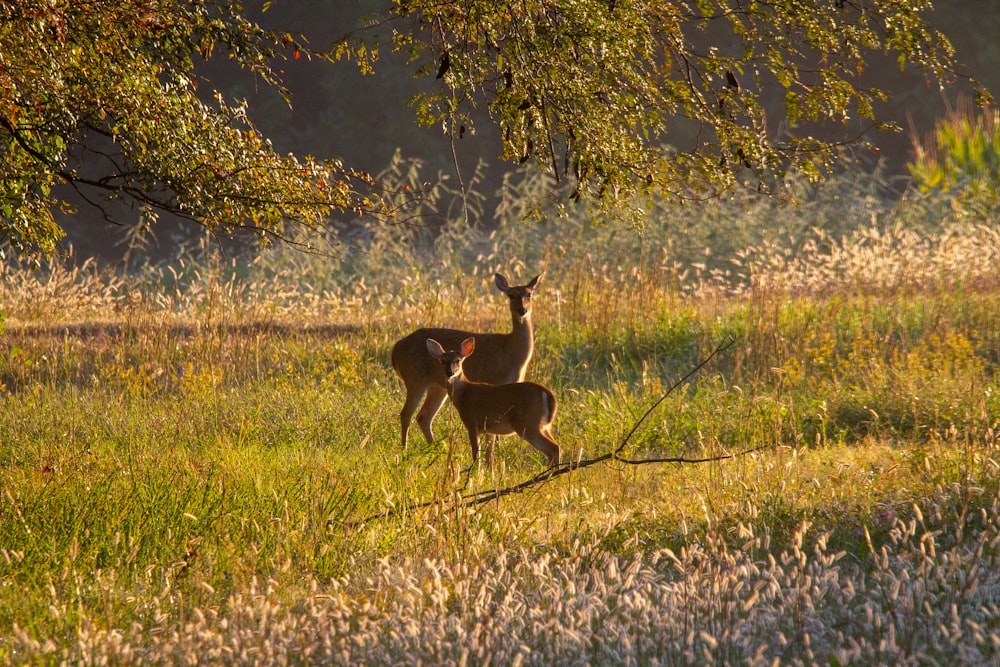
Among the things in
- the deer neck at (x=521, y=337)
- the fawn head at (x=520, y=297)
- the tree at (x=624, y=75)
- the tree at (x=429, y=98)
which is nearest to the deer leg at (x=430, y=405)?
the deer neck at (x=521, y=337)

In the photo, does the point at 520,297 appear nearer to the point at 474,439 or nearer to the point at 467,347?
the point at 467,347

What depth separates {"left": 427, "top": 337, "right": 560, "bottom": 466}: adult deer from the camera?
7.33m

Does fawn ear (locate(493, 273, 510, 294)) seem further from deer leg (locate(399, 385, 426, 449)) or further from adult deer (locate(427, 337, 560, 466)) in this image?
adult deer (locate(427, 337, 560, 466))

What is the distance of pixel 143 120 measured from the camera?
613cm

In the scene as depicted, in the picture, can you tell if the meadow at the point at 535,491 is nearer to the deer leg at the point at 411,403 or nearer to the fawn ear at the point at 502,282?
the deer leg at the point at 411,403

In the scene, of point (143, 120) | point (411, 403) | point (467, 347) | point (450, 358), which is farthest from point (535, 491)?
point (143, 120)

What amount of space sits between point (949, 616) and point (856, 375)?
6.06 meters

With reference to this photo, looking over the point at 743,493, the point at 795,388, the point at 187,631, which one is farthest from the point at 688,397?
the point at 187,631

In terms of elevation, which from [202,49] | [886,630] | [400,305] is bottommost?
[400,305]

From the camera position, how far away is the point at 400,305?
1477 cm

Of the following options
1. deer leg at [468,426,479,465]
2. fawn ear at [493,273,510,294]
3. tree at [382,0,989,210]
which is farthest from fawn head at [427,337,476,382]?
tree at [382,0,989,210]

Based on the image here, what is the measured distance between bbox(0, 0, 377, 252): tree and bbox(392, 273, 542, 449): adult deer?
212cm

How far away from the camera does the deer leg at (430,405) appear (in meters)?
8.81

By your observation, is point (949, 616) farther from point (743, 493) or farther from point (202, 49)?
point (202, 49)
